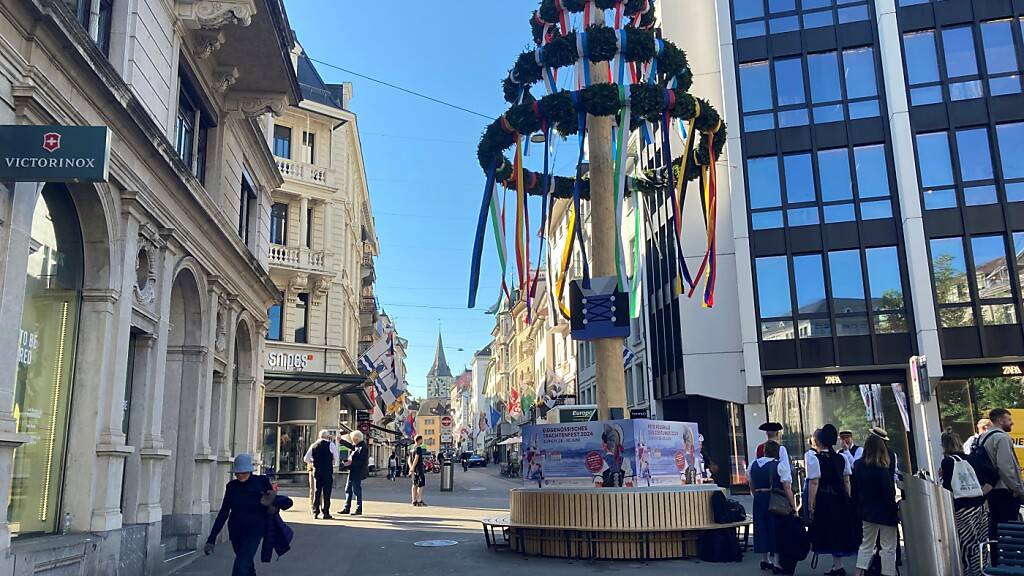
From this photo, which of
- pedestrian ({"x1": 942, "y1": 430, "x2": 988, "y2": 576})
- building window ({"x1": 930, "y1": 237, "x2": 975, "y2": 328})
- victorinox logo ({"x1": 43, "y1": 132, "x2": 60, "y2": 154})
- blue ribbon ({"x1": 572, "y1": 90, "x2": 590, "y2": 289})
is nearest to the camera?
victorinox logo ({"x1": 43, "y1": 132, "x2": 60, "y2": 154})

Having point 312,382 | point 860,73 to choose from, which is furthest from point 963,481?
point 312,382

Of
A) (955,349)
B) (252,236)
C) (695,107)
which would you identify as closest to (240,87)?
(252,236)

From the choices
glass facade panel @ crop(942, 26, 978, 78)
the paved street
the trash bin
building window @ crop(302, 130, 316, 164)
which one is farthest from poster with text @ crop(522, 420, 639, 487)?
Result: building window @ crop(302, 130, 316, 164)

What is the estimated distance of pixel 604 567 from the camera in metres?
11.0

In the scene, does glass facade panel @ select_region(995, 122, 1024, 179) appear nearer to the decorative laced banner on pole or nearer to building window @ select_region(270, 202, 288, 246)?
the decorative laced banner on pole

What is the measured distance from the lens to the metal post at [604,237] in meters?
13.6

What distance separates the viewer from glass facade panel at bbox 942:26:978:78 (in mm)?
30016

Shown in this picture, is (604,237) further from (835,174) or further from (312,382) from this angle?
(312,382)

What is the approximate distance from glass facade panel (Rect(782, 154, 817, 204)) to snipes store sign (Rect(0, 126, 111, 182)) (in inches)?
1076

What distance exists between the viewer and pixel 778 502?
10.4 meters

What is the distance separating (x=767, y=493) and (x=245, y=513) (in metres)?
6.33

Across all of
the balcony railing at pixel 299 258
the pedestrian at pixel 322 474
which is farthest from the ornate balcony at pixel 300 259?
the pedestrian at pixel 322 474

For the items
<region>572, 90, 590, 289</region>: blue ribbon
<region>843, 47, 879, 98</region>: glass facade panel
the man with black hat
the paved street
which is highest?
<region>843, 47, 879, 98</region>: glass facade panel

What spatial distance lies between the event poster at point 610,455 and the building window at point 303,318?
1002 inches
